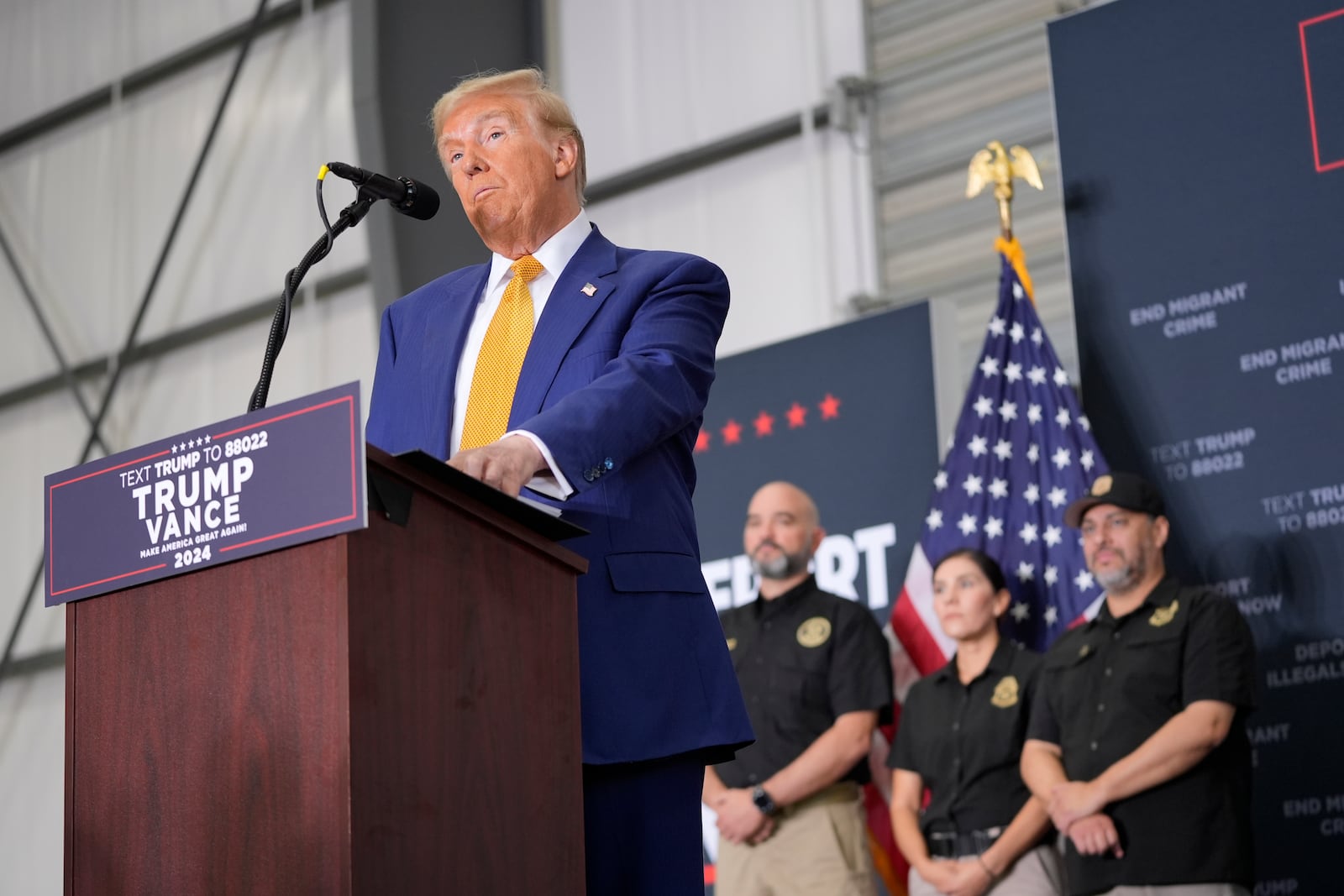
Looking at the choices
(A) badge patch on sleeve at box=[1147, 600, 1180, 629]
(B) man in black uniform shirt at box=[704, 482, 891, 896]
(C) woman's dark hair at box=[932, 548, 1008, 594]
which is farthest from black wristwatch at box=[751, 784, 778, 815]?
(A) badge patch on sleeve at box=[1147, 600, 1180, 629]

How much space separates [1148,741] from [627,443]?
2.50 meters

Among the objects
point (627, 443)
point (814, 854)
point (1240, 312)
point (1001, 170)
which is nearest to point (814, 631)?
point (814, 854)

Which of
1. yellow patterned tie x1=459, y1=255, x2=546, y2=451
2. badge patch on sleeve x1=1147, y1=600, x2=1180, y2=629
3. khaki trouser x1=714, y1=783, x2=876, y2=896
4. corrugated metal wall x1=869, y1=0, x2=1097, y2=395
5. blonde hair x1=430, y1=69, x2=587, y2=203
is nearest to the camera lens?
yellow patterned tie x1=459, y1=255, x2=546, y2=451

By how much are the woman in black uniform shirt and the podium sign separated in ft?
9.88

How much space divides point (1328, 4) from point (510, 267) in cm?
321

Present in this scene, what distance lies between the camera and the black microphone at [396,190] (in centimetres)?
186

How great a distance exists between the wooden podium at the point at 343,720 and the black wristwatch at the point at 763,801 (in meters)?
2.98

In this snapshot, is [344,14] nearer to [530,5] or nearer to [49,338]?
[530,5]

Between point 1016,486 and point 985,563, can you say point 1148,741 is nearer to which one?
point 985,563

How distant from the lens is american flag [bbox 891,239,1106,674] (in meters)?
4.60

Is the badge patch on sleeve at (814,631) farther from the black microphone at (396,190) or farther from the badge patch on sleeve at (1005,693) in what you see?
the black microphone at (396,190)

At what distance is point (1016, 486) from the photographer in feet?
15.7

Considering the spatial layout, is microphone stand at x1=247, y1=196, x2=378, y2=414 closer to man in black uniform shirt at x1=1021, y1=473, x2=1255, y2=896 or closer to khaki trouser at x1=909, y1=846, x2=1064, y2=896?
man in black uniform shirt at x1=1021, y1=473, x2=1255, y2=896

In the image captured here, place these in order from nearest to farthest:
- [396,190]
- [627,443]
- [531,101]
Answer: [627,443], [396,190], [531,101]
